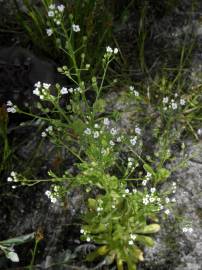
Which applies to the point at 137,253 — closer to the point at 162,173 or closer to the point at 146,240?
the point at 146,240

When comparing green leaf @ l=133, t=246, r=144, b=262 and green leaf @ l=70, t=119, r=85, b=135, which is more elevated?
green leaf @ l=70, t=119, r=85, b=135

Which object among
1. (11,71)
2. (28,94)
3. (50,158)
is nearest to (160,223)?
(50,158)

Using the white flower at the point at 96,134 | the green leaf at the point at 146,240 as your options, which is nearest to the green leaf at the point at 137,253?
the green leaf at the point at 146,240

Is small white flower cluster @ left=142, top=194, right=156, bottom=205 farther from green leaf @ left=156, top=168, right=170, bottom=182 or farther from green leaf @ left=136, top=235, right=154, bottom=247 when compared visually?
green leaf @ left=136, top=235, right=154, bottom=247

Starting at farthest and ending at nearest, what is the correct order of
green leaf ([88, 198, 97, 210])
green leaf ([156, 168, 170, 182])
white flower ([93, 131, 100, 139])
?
green leaf ([88, 198, 97, 210]) → green leaf ([156, 168, 170, 182]) → white flower ([93, 131, 100, 139])

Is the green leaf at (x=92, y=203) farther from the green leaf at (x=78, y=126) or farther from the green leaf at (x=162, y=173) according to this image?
the green leaf at (x=78, y=126)

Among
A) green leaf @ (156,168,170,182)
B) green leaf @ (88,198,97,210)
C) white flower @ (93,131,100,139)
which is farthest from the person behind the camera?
green leaf @ (88,198,97,210)

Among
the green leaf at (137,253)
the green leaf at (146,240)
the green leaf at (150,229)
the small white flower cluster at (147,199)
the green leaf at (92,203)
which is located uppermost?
the green leaf at (92,203)

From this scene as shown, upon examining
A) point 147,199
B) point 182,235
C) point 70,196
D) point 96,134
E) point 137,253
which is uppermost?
point 96,134

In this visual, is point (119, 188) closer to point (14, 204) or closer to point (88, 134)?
point (88, 134)

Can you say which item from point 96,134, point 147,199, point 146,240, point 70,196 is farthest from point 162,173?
point 70,196

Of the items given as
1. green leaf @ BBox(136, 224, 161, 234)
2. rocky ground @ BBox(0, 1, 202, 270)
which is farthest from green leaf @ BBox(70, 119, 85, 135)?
green leaf @ BBox(136, 224, 161, 234)
